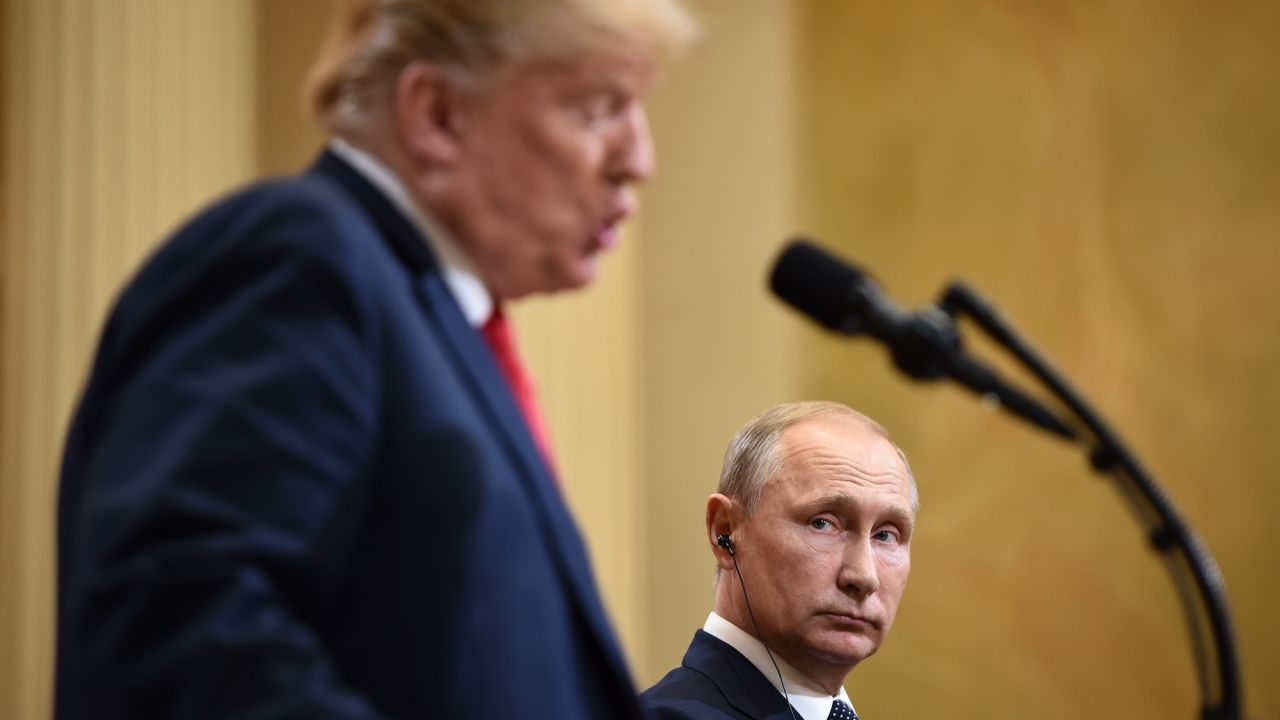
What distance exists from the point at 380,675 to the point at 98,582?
0.19 meters

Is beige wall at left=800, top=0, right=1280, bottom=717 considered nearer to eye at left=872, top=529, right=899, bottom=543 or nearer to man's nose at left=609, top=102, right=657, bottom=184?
eye at left=872, top=529, right=899, bottom=543

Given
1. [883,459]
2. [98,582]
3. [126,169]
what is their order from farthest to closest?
[126,169]
[883,459]
[98,582]

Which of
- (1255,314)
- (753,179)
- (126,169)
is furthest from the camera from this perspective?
(1255,314)

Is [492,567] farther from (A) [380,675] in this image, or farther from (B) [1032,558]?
(B) [1032,558]

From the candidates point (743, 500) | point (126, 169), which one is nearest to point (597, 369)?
point (126, 169)

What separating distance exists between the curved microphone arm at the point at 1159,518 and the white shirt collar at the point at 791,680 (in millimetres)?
849

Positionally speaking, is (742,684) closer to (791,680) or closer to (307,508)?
(791,680)

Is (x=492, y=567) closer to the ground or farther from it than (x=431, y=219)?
closer to the ground

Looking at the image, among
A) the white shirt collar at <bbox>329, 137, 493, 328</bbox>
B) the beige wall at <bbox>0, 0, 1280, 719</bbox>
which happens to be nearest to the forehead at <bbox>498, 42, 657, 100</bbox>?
the white shirt collar at <bbox>329, 137, 493, 328</bbox>

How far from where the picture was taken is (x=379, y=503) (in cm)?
105

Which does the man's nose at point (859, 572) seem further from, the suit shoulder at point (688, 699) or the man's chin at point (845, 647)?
the suit shoulder at point (688, 699)

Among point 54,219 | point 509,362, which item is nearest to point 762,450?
point 509,362

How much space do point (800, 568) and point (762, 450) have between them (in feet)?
0.44

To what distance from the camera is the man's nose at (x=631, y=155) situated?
1.18 metres
